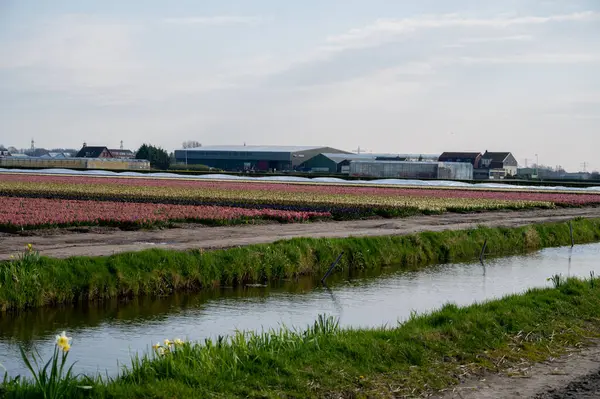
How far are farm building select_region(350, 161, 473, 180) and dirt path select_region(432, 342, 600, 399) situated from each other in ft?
352

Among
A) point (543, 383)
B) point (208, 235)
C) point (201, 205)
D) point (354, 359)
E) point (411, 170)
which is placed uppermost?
point (411, 170)

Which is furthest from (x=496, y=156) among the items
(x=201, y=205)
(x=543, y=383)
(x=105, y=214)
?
(x=543, y=383)

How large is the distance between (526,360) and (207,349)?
16.1 ft

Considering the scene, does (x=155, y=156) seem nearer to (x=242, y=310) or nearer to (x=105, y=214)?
(x=105, y=214)

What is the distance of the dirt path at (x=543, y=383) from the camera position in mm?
10266

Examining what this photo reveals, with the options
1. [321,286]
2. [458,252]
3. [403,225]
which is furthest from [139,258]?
[403,225]

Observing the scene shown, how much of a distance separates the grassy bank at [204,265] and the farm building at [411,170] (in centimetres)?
8820

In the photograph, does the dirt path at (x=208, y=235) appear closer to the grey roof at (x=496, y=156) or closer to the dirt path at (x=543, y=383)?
the dirt path at (x=543, y=383)

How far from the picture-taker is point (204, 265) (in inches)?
811

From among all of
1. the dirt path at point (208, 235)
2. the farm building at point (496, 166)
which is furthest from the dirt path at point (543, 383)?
the farm building at point (496, 166)

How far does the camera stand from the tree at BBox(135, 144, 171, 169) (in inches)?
5940

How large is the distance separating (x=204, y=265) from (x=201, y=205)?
22024 mm

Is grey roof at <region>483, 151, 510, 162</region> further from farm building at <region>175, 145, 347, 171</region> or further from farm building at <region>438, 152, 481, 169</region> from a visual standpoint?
farm building at <region>175, 145, 347, 171</region>

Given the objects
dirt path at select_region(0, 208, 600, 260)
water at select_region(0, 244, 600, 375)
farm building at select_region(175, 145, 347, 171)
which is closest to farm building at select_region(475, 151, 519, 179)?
Answer: farm building at select_region(175, 145, 347, 171)
